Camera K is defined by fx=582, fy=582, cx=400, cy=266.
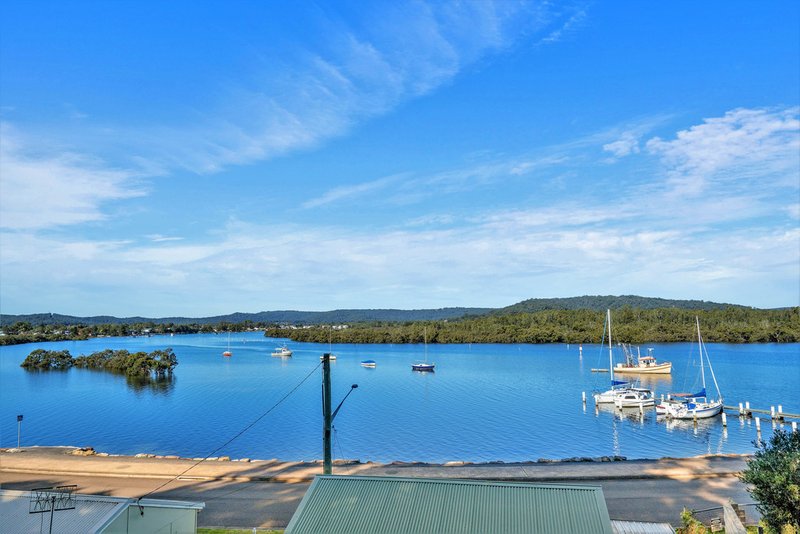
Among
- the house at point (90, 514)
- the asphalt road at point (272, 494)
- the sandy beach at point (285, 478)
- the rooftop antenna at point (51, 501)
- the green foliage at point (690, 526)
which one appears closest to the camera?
the house at point (90, 514)

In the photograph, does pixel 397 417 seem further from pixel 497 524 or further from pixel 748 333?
pixel 748 333

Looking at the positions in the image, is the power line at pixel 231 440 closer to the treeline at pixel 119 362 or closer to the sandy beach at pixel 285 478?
the sandy beach at pixel 285 478

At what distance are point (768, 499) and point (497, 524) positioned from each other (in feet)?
29.3

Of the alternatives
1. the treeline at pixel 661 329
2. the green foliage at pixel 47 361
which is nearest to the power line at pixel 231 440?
the green foliage at pixel 47 361

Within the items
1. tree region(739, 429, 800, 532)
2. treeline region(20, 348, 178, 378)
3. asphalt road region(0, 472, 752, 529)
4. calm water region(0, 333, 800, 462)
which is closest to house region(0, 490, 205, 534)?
asphalt road region(0, 472, 752, 529)

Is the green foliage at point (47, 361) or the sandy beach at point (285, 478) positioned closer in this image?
the sandy beach at point (285, 478)

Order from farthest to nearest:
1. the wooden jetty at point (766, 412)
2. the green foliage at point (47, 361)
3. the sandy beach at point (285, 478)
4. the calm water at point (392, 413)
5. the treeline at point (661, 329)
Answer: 1. the treeline at point (661, 329)
2. the green foliage at point (47, 361)
3. the wooden jetty at point (766, 412)
4. the calm water at point (392, 413)
5. the sandy beach at point (285, 478)

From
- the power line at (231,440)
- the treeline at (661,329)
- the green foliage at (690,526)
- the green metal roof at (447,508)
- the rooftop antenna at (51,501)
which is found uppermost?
the treeline at (661,329)

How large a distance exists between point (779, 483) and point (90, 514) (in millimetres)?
21052

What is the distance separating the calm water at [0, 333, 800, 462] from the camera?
155 feet

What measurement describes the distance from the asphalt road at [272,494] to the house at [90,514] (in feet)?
12.4

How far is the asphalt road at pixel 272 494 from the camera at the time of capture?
921 inches

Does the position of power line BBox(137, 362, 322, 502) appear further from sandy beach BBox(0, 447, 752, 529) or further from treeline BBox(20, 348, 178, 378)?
treeline BBox(20, 348, 178, 378)

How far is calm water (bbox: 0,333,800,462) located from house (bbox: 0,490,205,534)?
83.1 ft
